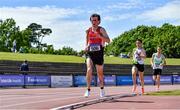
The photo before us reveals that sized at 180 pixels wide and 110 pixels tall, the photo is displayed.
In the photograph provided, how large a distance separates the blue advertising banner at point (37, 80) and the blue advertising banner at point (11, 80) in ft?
1.41

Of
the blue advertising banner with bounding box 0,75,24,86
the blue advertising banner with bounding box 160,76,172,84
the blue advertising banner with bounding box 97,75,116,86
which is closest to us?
the blue advertising banner with bounding box 0,75,24,86

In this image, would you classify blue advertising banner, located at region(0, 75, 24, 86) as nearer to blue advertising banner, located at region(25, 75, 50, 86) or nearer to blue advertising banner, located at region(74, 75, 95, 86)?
blue advertising banner, located at region(25, 75, 50, 86)

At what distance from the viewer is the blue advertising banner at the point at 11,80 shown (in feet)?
98.0

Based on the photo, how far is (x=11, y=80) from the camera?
101 ft

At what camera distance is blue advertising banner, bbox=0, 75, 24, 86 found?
29881 millimetres

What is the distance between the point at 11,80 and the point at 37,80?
2379mm

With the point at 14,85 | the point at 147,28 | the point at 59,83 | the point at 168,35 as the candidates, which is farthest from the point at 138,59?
the point at 147,28

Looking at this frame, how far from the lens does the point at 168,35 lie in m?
144

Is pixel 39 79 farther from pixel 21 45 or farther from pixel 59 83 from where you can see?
pixel 21 45

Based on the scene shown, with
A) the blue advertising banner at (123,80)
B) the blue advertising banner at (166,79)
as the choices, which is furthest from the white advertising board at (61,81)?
the blue advertising banner at (166,79)

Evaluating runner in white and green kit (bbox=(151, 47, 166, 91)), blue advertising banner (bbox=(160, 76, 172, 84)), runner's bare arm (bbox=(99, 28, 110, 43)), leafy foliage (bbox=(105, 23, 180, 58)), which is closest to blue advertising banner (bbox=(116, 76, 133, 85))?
blue advertising banner (bbox=(160, 76, 172, 84))

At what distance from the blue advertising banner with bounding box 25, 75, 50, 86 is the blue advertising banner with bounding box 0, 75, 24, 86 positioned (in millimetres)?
430

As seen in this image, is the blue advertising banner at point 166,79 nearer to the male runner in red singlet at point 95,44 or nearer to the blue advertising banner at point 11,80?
the blue advertising banner at point 11,80

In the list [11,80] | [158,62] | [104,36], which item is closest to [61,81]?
[11,80]
